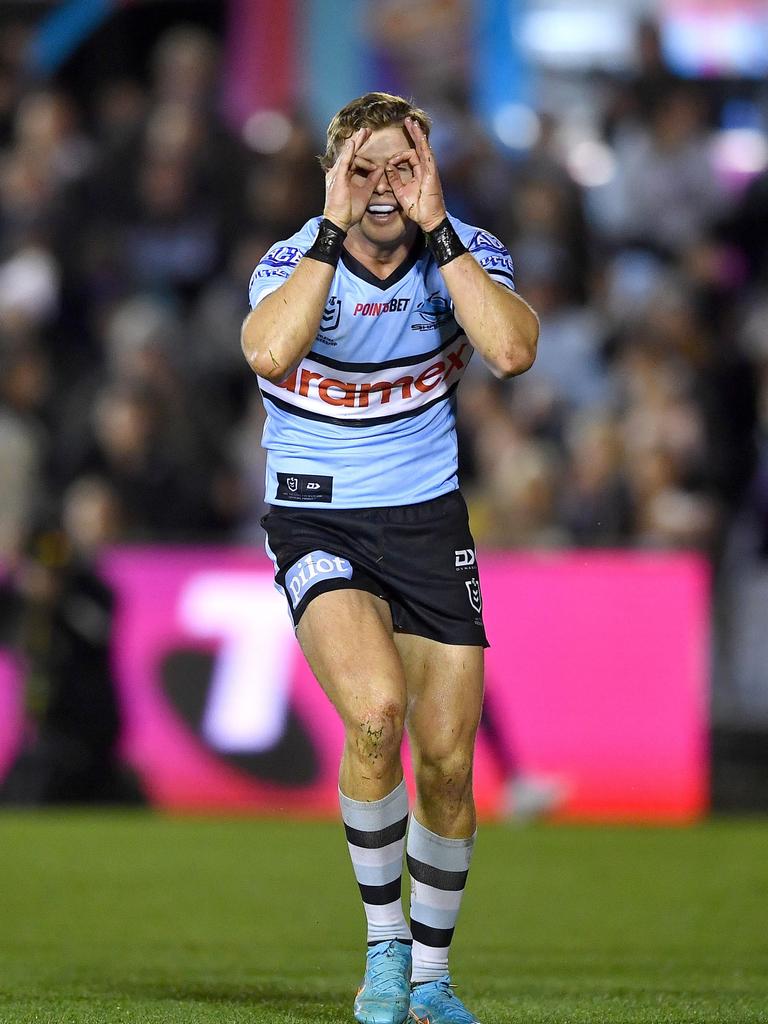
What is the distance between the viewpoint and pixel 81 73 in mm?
16406

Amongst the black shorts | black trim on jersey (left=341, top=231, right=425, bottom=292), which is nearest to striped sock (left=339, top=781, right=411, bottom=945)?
the black shorts

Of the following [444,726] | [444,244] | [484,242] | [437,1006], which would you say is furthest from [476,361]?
[437,1006]

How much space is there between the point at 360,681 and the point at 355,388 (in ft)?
3.12

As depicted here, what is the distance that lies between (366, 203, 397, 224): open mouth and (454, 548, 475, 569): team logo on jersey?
3.44 ft

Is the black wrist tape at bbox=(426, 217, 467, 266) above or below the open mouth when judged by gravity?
below

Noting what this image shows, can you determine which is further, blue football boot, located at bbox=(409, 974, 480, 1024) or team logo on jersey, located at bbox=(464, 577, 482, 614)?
team logo on jersey, located at bbox=(464, 577, 482, 614)

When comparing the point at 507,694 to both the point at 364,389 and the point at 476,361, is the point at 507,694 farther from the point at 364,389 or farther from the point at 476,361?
the point at 364,389

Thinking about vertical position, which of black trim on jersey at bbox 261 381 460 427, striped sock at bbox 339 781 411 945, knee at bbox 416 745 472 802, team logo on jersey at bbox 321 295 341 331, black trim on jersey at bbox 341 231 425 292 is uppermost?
black trim on jersey at bbox 341 231 425 292

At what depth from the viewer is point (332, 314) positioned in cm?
540

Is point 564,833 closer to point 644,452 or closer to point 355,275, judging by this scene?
point 644,452

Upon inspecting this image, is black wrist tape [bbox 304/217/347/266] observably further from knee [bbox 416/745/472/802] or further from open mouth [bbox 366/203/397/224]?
knee [bbox 416/745/472/802]

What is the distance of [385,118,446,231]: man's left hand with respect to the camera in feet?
17.4

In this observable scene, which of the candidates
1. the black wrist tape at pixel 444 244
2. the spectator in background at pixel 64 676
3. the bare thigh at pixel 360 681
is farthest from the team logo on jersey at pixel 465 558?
the spectator in background at pixel 64 676

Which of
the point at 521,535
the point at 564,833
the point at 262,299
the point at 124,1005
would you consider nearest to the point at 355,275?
the point at 262,299
